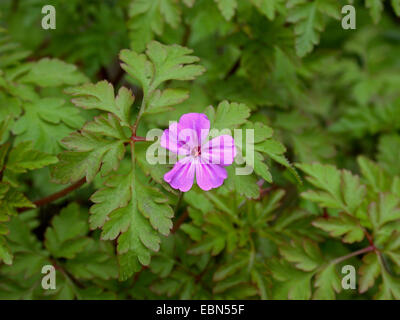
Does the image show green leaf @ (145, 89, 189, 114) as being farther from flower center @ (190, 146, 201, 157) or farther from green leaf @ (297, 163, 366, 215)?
green leaf @ (297, 163, 366, 215)

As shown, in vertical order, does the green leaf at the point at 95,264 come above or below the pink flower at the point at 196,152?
below

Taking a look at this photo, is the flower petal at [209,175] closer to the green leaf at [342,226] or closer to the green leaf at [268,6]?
the green leaf at [342,226]

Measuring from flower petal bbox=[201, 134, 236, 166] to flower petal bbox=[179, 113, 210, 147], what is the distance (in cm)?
3

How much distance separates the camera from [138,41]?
1.89 m

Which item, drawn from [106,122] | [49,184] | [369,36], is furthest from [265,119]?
[369,36]

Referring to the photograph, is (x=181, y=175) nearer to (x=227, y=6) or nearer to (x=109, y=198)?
(x=109, y=198)

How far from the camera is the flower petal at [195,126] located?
1.30 m

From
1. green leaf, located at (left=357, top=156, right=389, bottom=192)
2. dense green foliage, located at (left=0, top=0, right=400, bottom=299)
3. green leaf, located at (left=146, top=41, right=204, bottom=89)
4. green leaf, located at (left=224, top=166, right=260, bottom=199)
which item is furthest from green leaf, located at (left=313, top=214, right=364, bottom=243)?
green leaf, located at (left=146, top=41, right=204, bottom=89)

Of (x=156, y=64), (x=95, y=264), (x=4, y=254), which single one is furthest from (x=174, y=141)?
(x=95, y=264)

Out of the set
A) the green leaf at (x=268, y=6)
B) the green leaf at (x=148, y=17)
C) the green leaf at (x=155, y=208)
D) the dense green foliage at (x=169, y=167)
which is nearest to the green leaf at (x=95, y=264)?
the dense green foliage at (x=169, y=167)

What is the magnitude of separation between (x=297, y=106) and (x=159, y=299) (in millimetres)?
1401

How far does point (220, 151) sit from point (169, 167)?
0.18 meters

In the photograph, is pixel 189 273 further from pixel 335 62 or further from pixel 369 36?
pixel 369 36

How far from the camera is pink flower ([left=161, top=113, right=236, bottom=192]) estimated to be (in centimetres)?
127
